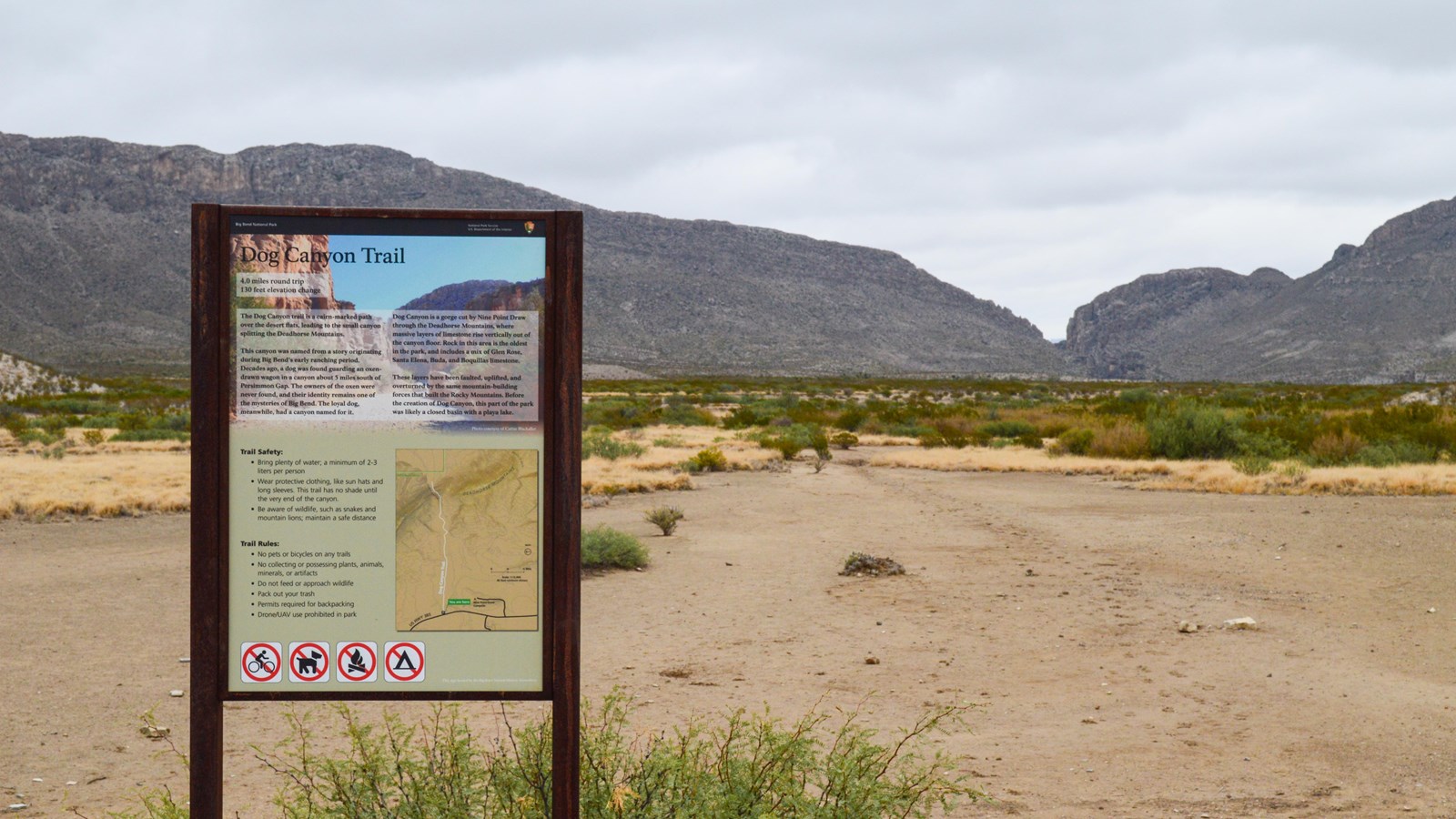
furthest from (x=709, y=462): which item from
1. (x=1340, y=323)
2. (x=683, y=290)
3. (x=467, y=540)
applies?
(x=1340, y=323)

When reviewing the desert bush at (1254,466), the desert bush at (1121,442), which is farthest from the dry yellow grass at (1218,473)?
the desert bush at (1121,442)

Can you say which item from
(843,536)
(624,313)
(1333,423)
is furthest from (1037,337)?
(843,536)

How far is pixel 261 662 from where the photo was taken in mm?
3941

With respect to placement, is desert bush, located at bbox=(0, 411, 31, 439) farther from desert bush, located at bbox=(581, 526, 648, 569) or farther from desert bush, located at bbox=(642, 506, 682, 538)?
desert bush, located at bbox=(581, 526, 648, 569)

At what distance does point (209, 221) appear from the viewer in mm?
3893

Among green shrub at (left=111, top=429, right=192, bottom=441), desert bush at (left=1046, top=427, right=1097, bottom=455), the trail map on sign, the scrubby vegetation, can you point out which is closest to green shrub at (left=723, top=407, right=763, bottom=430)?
the scrubby vegetation

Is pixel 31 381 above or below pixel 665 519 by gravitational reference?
above

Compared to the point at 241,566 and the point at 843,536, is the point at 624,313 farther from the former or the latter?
the point at 241,566

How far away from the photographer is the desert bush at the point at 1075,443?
29.6m

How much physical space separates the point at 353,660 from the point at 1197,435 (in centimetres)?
2647

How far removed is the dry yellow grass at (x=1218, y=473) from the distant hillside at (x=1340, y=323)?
8257 cm

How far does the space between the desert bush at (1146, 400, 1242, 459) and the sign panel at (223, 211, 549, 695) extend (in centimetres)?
2595

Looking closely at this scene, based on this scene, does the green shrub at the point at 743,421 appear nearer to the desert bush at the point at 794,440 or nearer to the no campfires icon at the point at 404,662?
the desert bush at the point at 794,440

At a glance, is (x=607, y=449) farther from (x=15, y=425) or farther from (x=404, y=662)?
(x=404, y=662)
